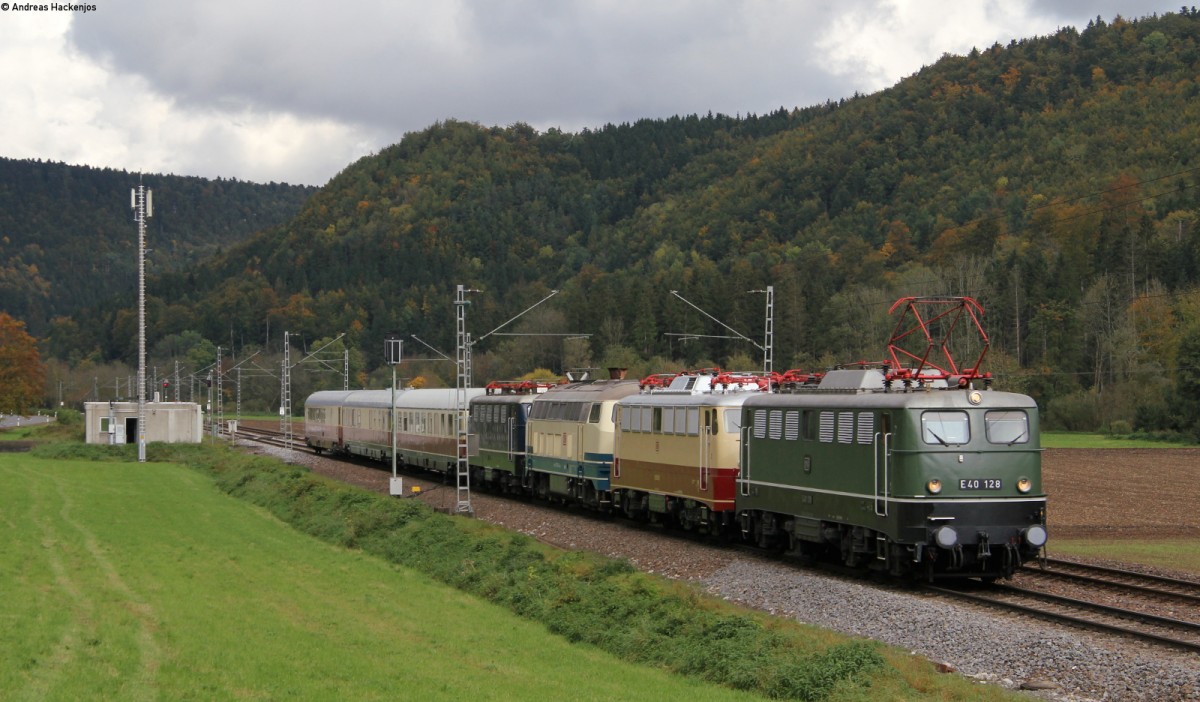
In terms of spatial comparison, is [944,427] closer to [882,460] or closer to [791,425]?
[882,460]

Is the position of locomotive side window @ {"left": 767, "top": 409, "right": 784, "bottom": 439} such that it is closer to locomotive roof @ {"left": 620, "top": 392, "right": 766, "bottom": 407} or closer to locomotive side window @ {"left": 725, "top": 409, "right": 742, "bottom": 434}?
locomotive roof @ {"left": 620, "top": 392, "right": 766, "bottom": 407}

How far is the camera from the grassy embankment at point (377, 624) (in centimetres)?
1459

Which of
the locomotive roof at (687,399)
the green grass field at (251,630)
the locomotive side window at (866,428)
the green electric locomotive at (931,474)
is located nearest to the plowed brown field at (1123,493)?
the locomotive roof at (687,399)

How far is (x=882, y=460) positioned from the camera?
23031 mm

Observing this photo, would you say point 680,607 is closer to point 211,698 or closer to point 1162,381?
point 211,698

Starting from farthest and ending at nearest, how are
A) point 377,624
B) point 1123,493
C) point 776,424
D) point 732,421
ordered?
point 1123,493, point 732,421, point 776,424, point 377,624

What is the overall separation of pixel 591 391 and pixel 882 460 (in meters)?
17.8

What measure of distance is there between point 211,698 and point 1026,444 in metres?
14.9

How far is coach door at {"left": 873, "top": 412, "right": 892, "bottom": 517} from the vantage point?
22.8 meters

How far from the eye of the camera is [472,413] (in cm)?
5150

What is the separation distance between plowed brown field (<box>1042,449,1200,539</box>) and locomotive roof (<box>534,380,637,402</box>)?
12.5 metres

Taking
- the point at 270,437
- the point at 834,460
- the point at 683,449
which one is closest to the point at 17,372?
the point at 270,437

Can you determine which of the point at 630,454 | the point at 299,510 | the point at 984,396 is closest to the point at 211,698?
the point at 984,396

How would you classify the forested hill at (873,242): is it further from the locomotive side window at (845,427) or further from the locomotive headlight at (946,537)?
the locomotive headlight at (946,537)
